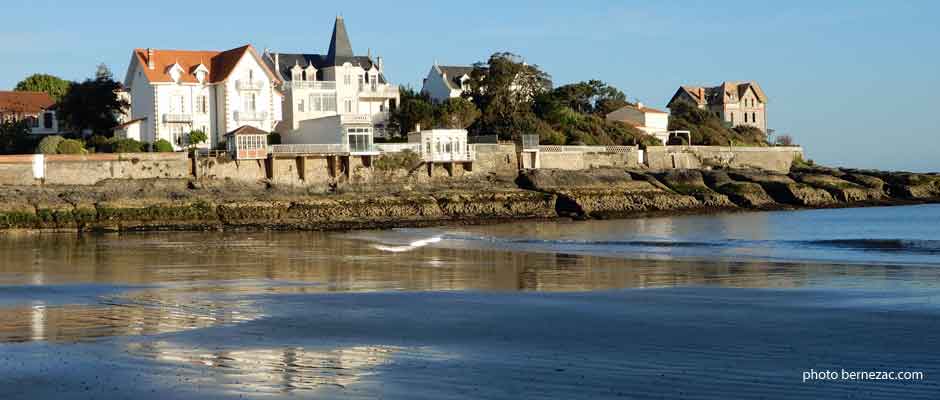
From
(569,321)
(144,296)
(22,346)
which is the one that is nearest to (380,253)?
(144,296)

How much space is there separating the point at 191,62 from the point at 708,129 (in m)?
41.2

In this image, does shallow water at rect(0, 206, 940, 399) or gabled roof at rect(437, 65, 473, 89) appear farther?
gabled roof at rect(437, 65, 473, 89)

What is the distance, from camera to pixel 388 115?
59.6 metres

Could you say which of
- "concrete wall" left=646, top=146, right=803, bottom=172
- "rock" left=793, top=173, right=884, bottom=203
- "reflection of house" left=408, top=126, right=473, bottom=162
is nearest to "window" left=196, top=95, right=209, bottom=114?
"reflection of house" left=408, top=126, right=473, bottom=162

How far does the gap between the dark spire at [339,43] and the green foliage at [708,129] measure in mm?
28466

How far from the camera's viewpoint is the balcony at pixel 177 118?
50219 mm

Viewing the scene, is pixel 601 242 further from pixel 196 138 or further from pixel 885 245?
pixel 196 138

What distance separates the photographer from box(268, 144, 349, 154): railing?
47688 mm

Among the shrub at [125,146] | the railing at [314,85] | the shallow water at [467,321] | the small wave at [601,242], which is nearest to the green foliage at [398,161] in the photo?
the railing at [314,85]

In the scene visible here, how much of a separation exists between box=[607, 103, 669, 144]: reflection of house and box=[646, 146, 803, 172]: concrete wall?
757 cm

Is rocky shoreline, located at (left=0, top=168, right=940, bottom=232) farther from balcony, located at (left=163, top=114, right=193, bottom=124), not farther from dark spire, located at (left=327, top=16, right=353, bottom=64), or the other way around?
dark spire, located at (left=327, top=16, right=353, bottom=64)

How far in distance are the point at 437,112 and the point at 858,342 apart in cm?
4619

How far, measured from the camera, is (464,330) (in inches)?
567

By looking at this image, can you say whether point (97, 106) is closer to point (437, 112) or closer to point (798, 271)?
point (437, 112)
